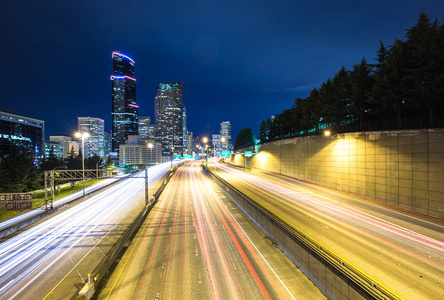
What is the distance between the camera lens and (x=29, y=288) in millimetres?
10734

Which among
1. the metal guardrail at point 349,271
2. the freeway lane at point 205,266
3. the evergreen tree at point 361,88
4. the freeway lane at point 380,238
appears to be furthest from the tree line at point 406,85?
the freeway lane at point 205,266

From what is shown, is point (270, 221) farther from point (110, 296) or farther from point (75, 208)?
point (75, 208)

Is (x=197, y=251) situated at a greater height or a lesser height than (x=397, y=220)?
lesser

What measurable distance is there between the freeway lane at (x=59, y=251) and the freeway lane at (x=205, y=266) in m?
2.41

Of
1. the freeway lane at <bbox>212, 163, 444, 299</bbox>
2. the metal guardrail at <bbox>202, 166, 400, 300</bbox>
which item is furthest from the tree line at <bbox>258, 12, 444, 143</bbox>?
the metal guardrail at <bbox>202, 166, 400, 300</bbox>

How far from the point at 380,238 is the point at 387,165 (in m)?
10.9

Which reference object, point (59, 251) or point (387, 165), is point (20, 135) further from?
point (387, 165)

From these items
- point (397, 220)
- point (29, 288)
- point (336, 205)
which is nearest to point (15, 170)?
point (29, 288)

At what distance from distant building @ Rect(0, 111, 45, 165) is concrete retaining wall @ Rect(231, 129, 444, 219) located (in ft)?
394

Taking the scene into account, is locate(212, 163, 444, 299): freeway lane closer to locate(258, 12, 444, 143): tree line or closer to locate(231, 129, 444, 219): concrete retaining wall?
locate(231, 129, 444, 219): concrete retaining wall

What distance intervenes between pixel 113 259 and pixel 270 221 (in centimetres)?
1171

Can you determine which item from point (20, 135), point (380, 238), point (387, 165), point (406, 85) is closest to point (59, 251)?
point (380, 238)

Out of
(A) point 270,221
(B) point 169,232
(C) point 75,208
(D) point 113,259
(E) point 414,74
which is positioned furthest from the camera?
(C) point 75,208

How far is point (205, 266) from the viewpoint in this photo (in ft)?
40.1
